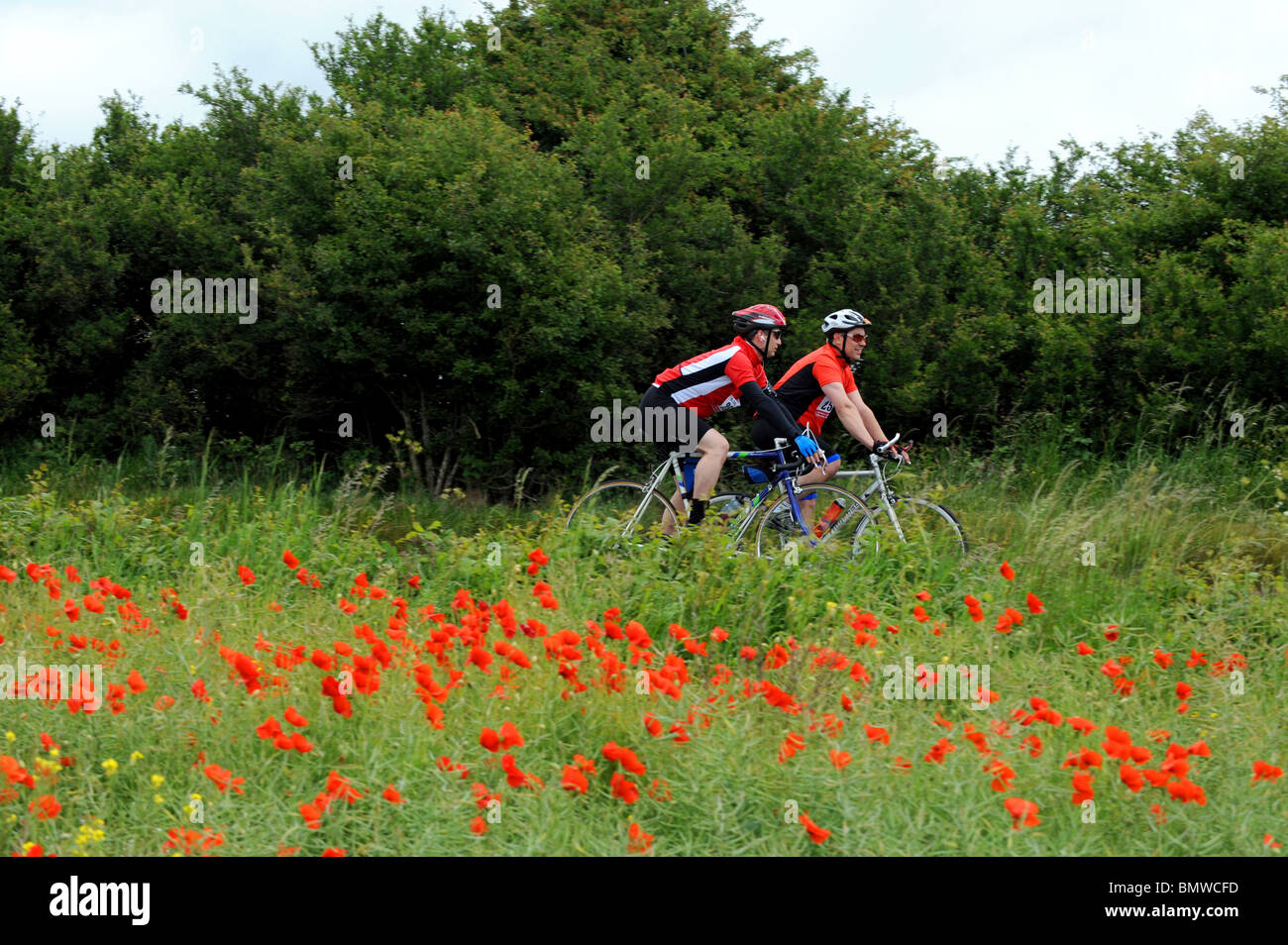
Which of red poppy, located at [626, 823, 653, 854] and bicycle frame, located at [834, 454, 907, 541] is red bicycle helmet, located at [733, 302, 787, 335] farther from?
red poppy, located at [626, 823, 653, 854]

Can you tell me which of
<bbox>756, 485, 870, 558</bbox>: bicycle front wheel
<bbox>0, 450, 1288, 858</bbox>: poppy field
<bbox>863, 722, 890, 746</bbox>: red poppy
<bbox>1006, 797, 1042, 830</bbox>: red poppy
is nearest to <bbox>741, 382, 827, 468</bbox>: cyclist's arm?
<bbox>756, 485, 870, 558</bbox>: bicycle front wheel

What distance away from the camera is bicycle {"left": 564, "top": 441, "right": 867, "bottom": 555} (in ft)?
25.6

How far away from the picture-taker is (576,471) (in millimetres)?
10516

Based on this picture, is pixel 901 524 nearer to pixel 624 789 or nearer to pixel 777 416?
pixel 777 416

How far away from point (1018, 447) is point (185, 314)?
775 cm

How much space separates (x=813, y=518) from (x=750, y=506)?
55 cm

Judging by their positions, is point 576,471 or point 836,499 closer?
point 836,499

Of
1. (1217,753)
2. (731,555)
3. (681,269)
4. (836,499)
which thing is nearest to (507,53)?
(681,269)

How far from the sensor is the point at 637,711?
4324 mm

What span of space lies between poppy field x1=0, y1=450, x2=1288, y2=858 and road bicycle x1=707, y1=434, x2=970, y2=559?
0.27m

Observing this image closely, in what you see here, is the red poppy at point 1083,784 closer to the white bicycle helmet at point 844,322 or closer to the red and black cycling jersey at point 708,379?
the red and black cycling jersey at point 708,379

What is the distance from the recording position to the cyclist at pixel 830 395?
8.03 m

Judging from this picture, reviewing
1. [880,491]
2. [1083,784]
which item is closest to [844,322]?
[880,491]

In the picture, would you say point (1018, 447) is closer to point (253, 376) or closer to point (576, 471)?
point (576, 471)
